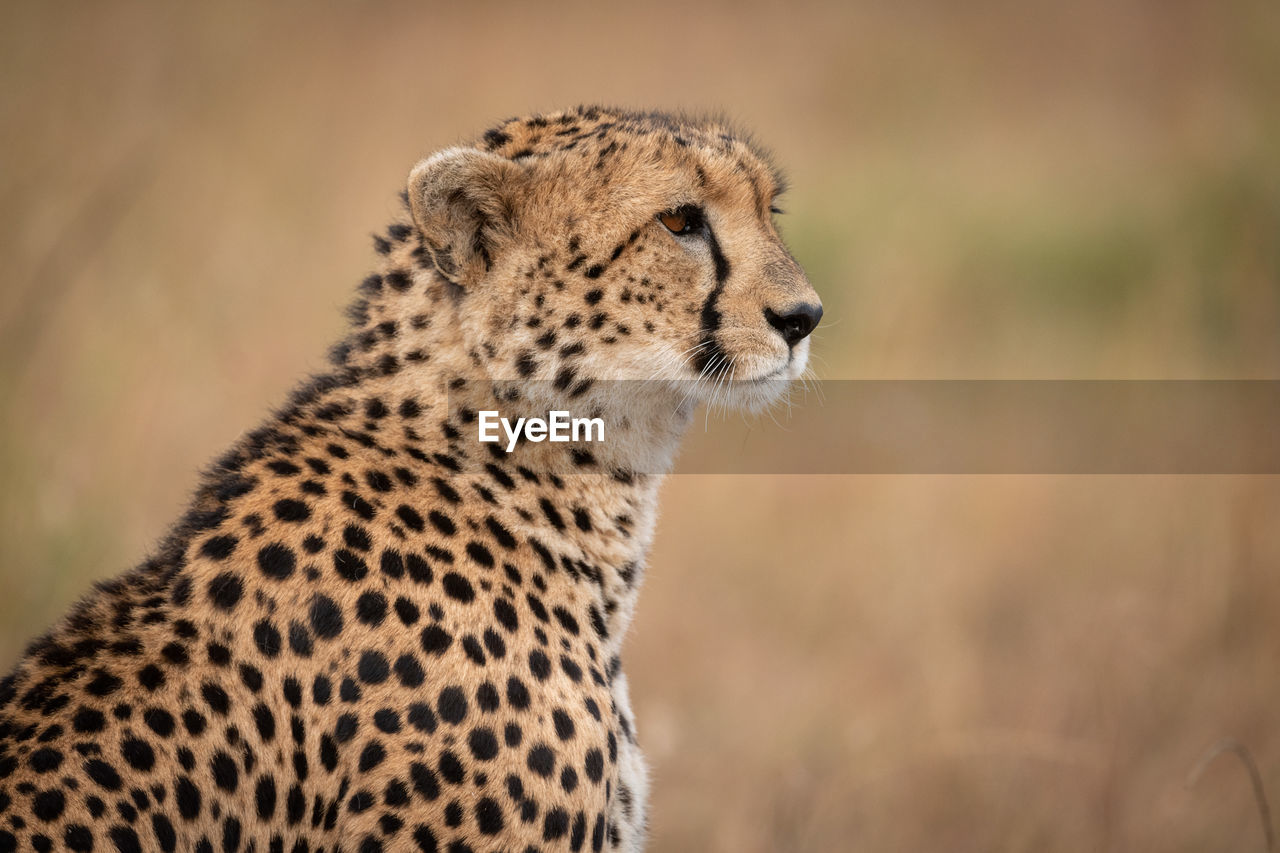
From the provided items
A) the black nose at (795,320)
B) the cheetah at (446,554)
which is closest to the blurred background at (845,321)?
the cheetah at (446,554)

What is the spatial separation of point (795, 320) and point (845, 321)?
13.7 ft

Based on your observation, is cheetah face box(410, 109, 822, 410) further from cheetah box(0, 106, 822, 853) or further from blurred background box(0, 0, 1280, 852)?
blurred background box(0, 0, 1280, 852)

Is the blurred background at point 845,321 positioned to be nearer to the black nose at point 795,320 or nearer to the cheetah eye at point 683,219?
the black nose at point 795,320

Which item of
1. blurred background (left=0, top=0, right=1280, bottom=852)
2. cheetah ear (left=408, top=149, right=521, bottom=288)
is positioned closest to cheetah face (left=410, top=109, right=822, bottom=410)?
cheetah ear (left=408, top=149, right=521, bottom=288)

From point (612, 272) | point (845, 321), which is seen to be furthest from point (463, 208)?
point (845, 321)

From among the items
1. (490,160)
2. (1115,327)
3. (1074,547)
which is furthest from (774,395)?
(1115,327)

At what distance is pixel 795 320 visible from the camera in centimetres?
254

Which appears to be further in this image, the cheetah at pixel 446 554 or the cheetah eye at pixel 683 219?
the cheetah eye at pixel 683 219

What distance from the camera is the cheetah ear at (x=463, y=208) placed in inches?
95.7

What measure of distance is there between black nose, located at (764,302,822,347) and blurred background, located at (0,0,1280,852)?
1.66 metres

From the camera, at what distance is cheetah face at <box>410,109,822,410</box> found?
246cm

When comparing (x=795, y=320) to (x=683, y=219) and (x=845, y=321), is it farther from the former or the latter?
(x=845, y=321)

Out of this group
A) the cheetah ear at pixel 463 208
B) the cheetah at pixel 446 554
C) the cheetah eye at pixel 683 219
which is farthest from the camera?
the cheetah eye at pixel 683 219

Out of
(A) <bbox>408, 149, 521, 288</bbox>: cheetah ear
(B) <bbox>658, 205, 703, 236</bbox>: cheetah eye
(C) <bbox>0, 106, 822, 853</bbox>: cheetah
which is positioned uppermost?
(B) <bbox>658, 205, 703, 236</bbox>: cheetah eye
